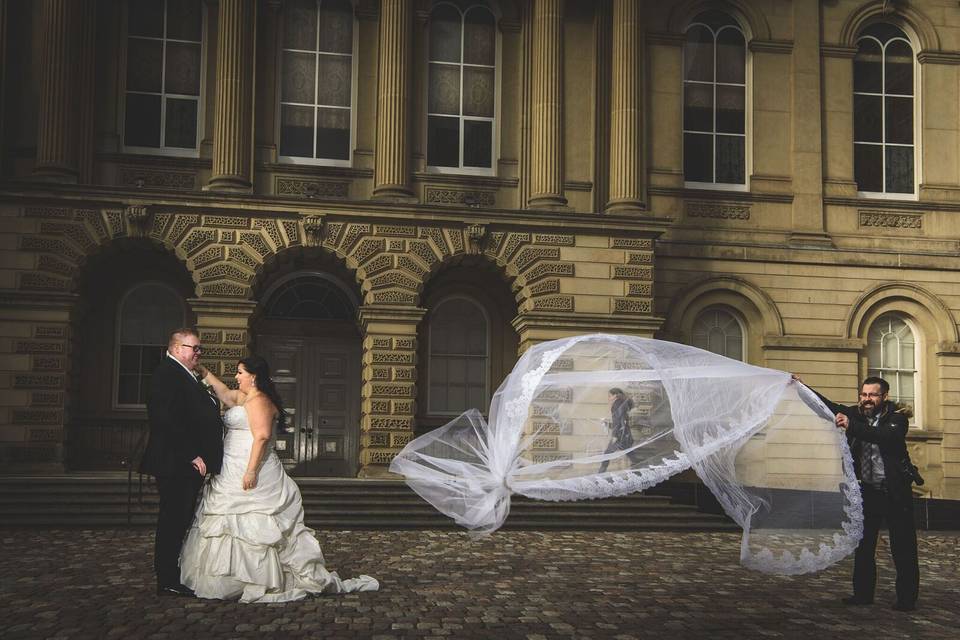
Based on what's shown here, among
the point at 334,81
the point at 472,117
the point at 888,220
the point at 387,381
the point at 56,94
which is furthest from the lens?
the point at 888,220

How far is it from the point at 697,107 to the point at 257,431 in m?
17.1

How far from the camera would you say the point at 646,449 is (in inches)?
361

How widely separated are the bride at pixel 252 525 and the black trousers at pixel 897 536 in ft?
15.2

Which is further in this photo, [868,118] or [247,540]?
[868,118]

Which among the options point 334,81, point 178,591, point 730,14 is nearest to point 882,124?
point 730,14

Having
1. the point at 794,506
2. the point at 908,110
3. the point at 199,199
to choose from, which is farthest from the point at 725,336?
the point at 794,506

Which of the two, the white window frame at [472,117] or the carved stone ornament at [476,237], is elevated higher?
the white window frame at [472,117]

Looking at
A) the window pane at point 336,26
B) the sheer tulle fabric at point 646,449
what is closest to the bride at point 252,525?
the sheer tulle fabric at point 646,449

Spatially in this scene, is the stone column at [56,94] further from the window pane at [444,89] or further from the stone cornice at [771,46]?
the stone cornice at [771,46]

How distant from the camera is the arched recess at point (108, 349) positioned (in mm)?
22312

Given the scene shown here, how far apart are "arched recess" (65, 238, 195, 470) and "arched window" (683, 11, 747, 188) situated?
35.4 feet

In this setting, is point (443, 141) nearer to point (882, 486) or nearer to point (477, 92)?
point (477, 92)

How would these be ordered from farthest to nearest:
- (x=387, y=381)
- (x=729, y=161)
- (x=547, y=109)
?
(x=729, y=161)
(x=547, y=109)
(x=387, y=381)

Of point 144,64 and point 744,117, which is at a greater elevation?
point 144,64
